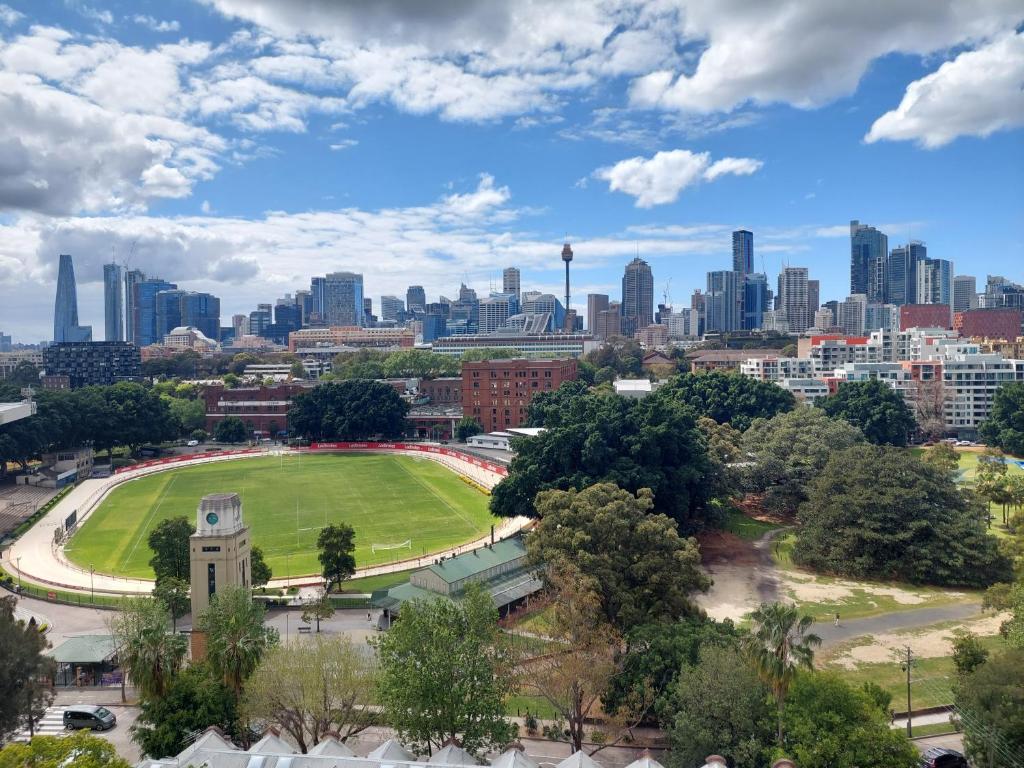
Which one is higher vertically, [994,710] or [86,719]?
[994,710]

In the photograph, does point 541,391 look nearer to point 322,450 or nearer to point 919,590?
point 322,450

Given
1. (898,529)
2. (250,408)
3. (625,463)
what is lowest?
(898,529)

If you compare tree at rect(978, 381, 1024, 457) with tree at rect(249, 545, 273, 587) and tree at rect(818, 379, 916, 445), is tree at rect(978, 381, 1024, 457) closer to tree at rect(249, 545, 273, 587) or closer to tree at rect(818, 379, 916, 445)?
tree at rect(818, 379, 916, 445)

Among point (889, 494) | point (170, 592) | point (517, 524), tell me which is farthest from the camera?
point (517, 524)

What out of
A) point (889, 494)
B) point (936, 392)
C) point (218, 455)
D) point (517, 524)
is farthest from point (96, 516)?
point (936, 392)

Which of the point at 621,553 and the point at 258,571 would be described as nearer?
the point at 621,553

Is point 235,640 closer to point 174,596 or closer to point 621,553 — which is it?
point 174,596

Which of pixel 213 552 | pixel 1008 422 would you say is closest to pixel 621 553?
pixel 213 552

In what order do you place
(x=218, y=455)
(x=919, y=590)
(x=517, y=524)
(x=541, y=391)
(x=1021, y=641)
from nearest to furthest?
(x=1021, y=641) < (x=919, y=590) < (x=517, y=524) < (x=218, y=455) < (x=541, y=391)
